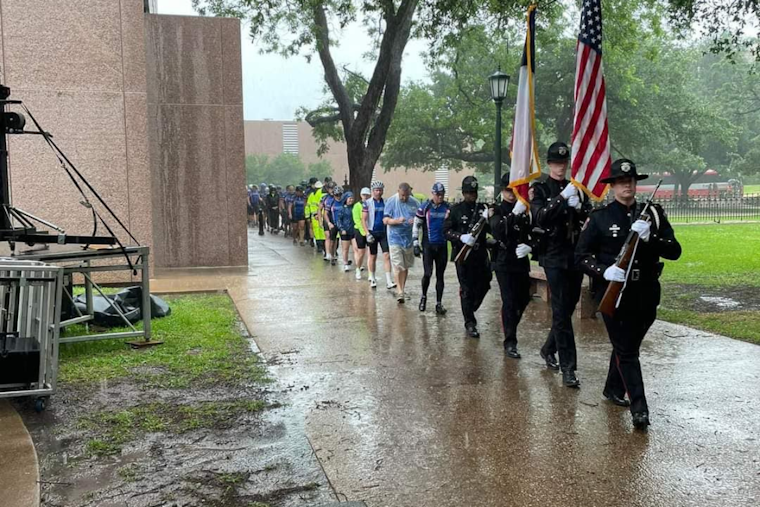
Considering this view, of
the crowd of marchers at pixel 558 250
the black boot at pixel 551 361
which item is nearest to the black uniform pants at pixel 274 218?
the crowd of marchers at pixel 558 250

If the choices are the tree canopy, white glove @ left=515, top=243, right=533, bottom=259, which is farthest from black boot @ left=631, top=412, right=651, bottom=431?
the tree canopy

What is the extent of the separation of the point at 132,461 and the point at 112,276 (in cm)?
899

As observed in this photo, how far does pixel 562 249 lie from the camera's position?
6.19 m

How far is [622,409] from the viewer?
5383mm

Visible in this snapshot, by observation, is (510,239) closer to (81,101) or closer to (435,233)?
(435,233)

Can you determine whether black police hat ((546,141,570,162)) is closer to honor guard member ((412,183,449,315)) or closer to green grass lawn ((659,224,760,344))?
honor guard member ((412,183,449,315))

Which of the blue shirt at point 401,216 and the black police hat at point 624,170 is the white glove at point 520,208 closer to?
the black police hat at point 624,170

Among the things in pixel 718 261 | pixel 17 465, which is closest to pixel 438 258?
pixel 17 465

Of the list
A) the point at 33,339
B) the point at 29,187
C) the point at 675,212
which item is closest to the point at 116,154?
the point at 29,187

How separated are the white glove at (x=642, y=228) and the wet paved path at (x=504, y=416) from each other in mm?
1370

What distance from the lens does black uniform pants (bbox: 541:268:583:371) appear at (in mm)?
6137

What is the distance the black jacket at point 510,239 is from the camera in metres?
6.80

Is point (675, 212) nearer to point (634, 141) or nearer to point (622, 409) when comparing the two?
point (634, 141)

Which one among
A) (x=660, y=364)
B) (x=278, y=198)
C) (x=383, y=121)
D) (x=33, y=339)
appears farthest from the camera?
(x=278, y=198)
